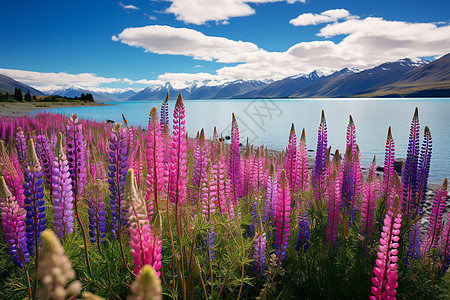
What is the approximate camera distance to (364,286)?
Result: 10.6 ft

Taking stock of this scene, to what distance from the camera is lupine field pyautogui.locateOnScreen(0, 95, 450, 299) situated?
6.17 ft

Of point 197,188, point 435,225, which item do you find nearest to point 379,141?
point 435,225

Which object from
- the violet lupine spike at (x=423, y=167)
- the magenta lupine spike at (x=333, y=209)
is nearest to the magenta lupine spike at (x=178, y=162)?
the magenta lupine spike at (x=333, y=209)

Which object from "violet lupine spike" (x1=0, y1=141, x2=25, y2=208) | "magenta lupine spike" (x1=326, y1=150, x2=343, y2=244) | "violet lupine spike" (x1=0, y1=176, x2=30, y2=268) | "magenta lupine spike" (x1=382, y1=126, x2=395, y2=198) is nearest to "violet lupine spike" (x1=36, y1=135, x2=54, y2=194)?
"violet lupine spike" (x1=0, y1=141, x2=25, y2=208)

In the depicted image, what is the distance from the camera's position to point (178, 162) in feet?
7.43

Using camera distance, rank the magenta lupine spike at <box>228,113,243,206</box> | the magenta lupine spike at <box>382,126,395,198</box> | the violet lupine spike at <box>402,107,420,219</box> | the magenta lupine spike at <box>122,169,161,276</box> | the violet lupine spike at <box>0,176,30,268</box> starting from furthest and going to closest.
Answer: the magenta lupine spike at <box>382,126,395,198</box>
the violet lupine spike at <box>402,107,420,219</box>
the magenta lupine spike at <box>228,113,243,206</box>
the violet lupine spike at <box>0,176,30,268</box>
the magenta lupine spike at <box>122,169,161,276</box>

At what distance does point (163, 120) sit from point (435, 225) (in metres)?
4.03

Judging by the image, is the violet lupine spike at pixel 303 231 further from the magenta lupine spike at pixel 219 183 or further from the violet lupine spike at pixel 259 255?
the magenta lupine spike at pixel 219 183

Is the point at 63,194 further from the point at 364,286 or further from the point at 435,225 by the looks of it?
the point at 435,225

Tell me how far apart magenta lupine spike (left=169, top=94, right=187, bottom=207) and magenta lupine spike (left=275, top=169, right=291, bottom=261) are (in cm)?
107

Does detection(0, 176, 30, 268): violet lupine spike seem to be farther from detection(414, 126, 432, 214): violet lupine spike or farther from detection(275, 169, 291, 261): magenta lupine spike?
detection(414, 126, 432, 214): violet lupine spike

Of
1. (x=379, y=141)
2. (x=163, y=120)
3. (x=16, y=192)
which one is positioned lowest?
(x=379, y=141)

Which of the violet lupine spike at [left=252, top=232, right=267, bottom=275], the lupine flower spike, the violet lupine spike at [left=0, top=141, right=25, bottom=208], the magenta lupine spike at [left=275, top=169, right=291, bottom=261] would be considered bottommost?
the violet lupine spike at [left=252, top=232, right=267, bottom=275]

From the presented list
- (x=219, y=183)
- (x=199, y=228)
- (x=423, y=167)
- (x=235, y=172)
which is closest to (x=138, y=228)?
(x=199, y=228)
